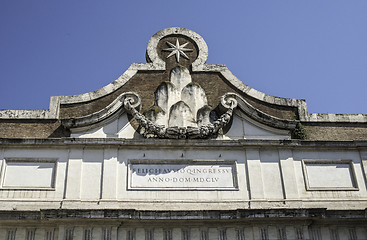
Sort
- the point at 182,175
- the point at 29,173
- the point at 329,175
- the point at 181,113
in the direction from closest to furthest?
1. the point at 29,173
2. the point at 182,175
3. the point at 329,175
4. the point at 181,113

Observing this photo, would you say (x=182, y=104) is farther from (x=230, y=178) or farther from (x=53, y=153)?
(x=53, y=153)

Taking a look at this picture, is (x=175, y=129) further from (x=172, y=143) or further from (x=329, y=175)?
(x=329, y=175)

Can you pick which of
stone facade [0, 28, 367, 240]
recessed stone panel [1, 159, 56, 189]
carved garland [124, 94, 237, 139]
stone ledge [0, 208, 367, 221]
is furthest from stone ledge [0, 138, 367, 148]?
stone ledge [0, 208, 367, 221]

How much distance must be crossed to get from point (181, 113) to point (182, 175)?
182 cm

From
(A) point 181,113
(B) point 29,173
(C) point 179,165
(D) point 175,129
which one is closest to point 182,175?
(C) point 179,165

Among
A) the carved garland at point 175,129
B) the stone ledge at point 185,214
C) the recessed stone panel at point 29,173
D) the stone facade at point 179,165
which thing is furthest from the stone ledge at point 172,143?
the stone ledge at point 185,214

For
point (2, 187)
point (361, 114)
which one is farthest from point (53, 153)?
point (361, 114)

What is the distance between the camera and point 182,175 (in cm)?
1334

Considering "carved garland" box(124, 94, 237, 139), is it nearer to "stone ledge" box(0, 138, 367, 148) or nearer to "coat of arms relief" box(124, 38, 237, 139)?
"coat of arms relief" box(124, 38, 237, 139)

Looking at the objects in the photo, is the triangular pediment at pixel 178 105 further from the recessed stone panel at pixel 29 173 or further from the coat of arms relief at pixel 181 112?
the recessed stone panel at pixel 29 173

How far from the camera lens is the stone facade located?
40.7 ft

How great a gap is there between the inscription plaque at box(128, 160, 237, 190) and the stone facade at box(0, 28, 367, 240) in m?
0.03

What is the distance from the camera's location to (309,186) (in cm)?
1346

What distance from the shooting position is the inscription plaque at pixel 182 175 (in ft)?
43.1
